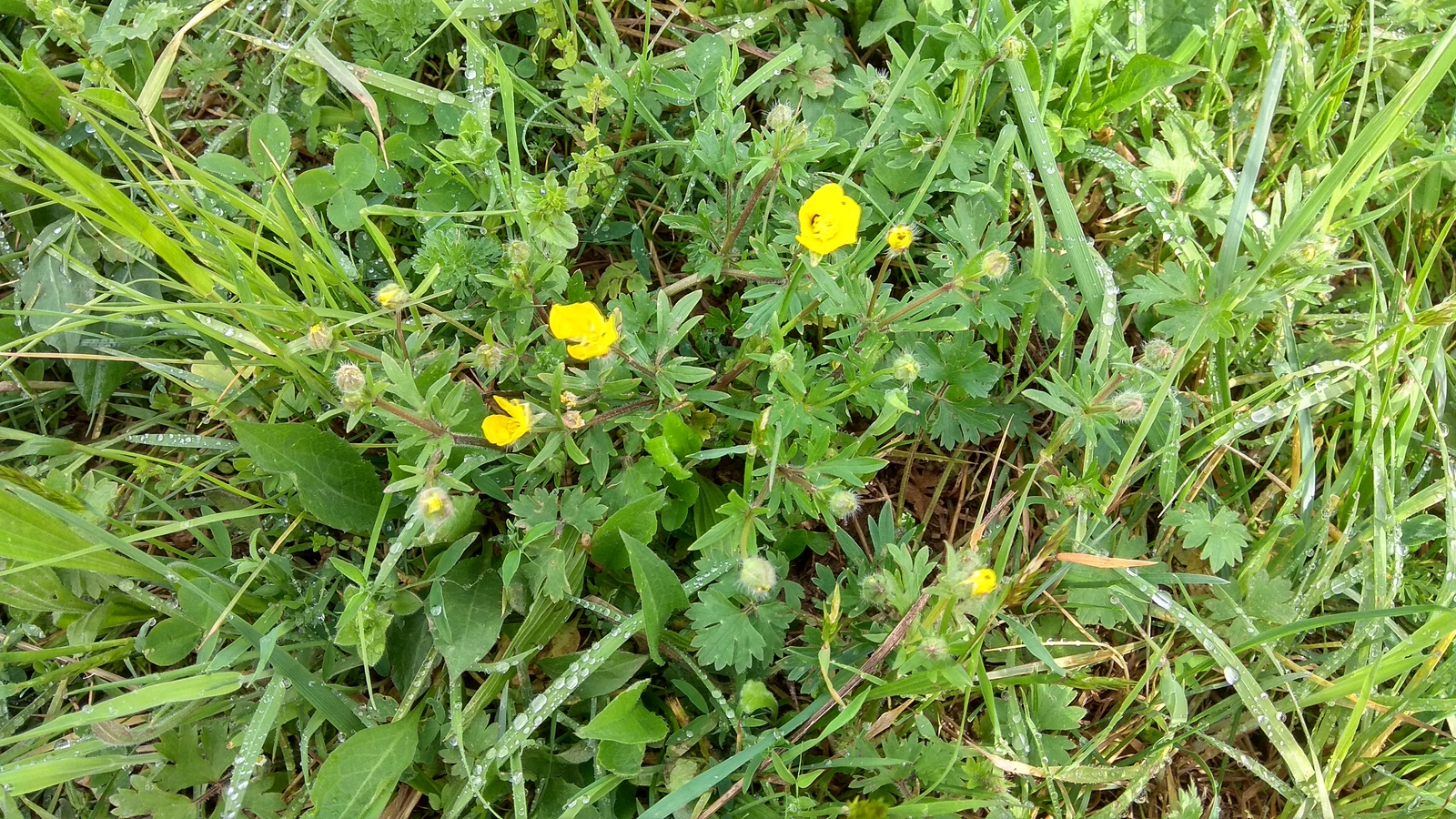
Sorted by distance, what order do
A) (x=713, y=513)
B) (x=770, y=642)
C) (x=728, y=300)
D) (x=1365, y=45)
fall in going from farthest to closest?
(x=1365, y=45)
(x=728, y=300)
(x=713, y=513)
(x=770, y=642)

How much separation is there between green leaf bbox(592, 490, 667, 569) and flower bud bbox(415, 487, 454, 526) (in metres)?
0.44

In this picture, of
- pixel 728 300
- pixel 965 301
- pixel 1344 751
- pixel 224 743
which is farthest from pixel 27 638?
pixel 1344 751

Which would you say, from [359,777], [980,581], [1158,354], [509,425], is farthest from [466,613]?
[1158,354]

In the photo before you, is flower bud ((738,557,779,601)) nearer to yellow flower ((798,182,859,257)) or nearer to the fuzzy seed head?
yellow flower ((798,182,859,257))

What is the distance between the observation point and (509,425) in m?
2.01

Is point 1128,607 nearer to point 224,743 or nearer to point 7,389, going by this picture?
point 224,743

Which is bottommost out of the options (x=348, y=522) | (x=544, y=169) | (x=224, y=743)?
(x=224, y=743)

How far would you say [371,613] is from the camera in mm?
2168

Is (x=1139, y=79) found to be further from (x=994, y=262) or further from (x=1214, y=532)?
(x=1214, y=532)

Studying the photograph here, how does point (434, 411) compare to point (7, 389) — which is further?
point (7, 389)

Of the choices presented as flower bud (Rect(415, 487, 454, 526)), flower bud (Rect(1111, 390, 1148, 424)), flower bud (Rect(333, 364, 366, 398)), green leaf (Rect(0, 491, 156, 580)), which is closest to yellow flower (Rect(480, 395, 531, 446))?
flower bud (Rect(415, 487, 454, 526))

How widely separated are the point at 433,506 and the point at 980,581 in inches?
46.5

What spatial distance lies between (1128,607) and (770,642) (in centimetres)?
100

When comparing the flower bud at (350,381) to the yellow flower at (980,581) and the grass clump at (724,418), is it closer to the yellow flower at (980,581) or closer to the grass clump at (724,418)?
the grass clump at (724,418)
